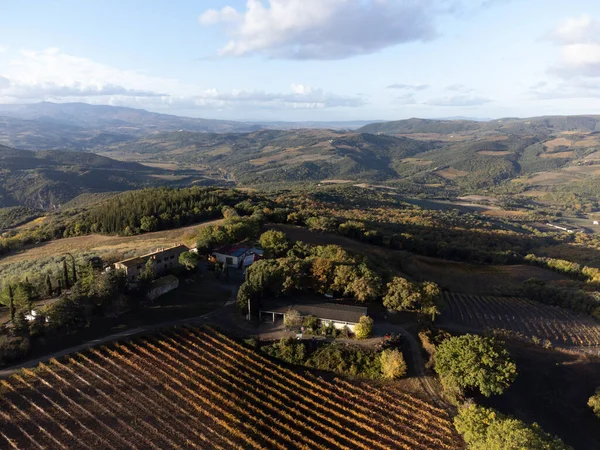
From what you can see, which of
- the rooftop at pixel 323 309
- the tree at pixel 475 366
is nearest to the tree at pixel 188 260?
the rooftop at pixel 323 309

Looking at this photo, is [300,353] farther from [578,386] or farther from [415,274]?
[415,274]

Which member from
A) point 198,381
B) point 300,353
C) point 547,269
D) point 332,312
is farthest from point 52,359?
point 547,269

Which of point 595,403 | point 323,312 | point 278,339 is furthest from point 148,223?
point 595,403

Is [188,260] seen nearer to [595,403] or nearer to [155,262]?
[155,262]

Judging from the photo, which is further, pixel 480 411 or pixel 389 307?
pixel 389 307

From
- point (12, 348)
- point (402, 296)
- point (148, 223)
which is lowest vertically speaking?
point (148, 223)
